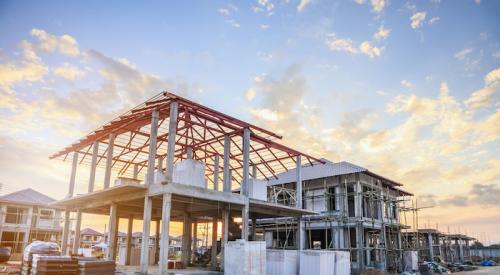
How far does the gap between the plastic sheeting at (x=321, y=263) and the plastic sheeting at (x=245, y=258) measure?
14.6ft

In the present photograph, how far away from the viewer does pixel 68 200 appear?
26.3m

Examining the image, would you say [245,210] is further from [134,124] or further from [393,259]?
[393,259]

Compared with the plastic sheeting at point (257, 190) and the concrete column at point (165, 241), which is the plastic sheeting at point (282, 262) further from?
the concrete column at point (165, 241)

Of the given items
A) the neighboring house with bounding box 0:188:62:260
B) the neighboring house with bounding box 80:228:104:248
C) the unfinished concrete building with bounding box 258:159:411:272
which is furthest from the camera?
the neighboring house with bounding box 80:228:104:248

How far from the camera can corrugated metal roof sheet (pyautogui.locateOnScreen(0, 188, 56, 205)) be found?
145ft

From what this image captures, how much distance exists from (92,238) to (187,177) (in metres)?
72.4

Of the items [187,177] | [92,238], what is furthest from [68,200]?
[92,238]

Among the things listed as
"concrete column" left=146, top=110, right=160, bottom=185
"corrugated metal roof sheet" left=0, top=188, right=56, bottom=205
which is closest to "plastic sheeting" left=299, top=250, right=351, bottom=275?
"concrete column" left=146, top=110, right=160, bottom=185

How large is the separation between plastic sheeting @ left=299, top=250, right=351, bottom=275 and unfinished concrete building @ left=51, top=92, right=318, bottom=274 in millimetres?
3979

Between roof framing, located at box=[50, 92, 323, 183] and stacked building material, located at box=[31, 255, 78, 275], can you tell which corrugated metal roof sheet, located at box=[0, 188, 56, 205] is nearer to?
roof framing, located at box=[50, 92, 323, 183]

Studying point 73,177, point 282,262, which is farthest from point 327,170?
point 73,177

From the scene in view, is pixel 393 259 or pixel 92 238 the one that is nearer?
pixel 393 259

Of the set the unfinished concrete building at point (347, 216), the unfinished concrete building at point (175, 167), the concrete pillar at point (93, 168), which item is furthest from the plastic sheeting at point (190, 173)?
the unfinished concrete building at point (347, 216)

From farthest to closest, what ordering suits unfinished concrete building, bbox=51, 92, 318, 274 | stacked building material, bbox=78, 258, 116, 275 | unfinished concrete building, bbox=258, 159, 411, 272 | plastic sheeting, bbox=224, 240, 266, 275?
unfinished concrete building, bbox=258, 159, 411, 272 < unfinished concrete building, bbox=51, 92, 318, 274 < plastic sheeting, bbox=224, 240, 266, 275 < stacked building material, bbox=78, 258, 116, 275
